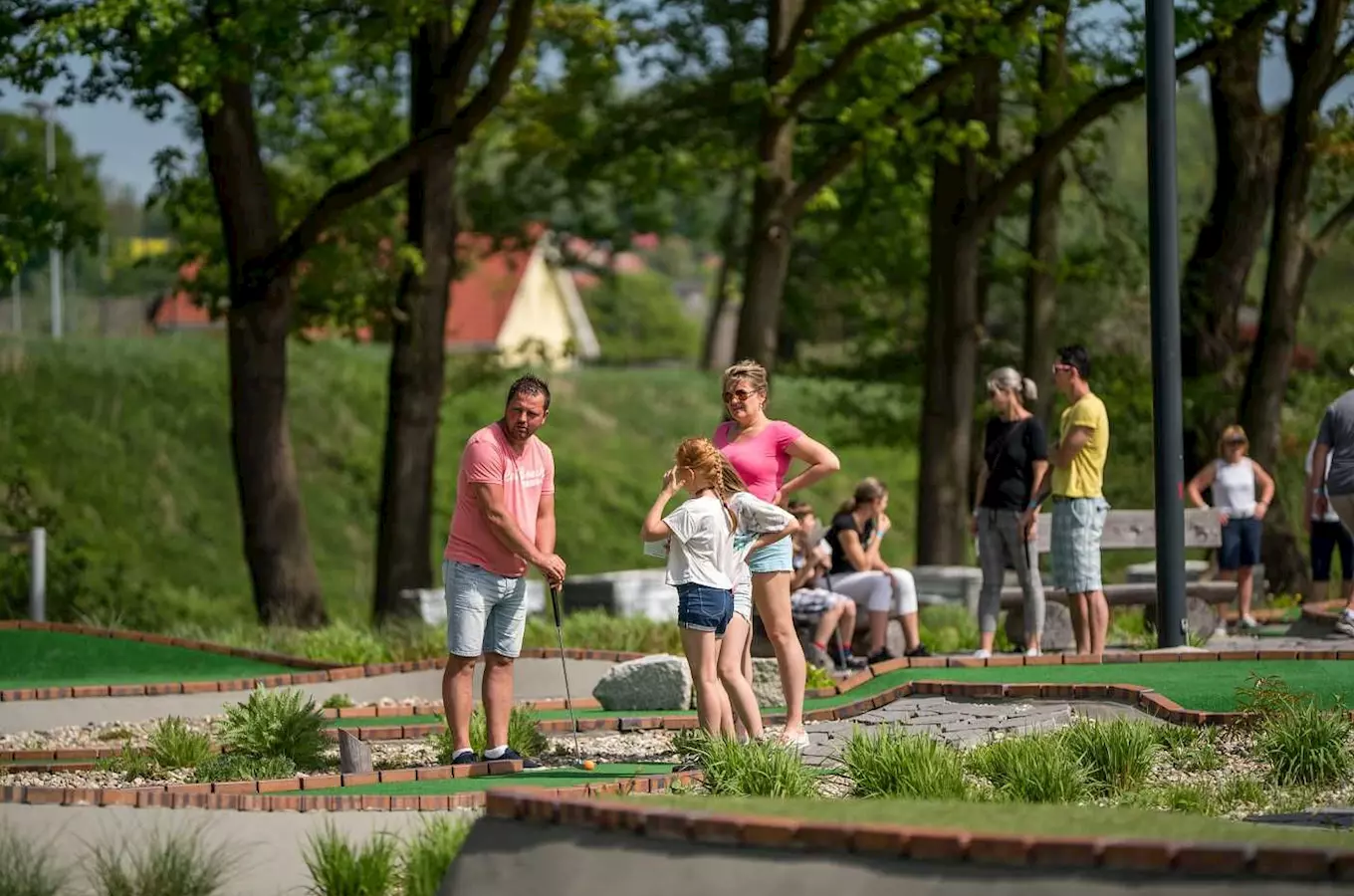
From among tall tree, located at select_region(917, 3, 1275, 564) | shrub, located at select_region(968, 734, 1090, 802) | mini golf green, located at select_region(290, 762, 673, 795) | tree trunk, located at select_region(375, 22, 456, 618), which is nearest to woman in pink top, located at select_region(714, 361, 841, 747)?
mini golf green, located at select_region(290, 762, 673, 795)

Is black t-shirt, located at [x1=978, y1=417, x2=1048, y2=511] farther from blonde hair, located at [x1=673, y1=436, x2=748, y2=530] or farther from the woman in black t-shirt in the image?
blonde hair, located at [x1=673, y1=436, x2=748, y2=530]

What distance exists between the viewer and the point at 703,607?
1012 cm

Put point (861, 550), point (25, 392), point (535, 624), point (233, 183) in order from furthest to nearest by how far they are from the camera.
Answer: point (25, 392)
point (233, 183)
point (535, 624)
point (861, 550)

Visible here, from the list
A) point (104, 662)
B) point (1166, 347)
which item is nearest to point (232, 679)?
point (104, 662)

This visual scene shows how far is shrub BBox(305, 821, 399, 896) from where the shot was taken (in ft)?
25.5

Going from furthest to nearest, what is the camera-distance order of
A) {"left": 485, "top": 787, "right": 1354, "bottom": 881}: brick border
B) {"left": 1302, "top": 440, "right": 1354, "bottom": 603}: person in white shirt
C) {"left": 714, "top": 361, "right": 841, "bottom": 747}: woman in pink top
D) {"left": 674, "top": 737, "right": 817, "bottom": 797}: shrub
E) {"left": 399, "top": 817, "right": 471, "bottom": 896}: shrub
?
{"left": 1302, "top": 440, "right": 1354, "bottom": 603}: person in white shirt, {"left": 714, "top": 361, "right": 841, "bottom": 747}: woman in pink top, {"left": 674, "top": 737, "right": 817, "bottom": 797}: shrub, {"left": 399, "top": 817, "right": 471, "bottom": 896}: shrub, {"left": 485, "top": 787, "right": 1354, "bottom": 881}: brick border

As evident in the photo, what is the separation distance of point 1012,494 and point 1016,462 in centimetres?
20

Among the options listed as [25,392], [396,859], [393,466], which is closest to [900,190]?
[393,466]

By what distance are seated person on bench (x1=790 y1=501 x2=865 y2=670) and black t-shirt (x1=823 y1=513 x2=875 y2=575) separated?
331 mm

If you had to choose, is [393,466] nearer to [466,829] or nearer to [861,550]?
[861,550]

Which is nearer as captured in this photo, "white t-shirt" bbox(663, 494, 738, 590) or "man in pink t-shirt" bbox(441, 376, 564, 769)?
"white t-shirt" bbox(663, 494, 738, 590)

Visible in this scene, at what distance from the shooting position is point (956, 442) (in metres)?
24.4

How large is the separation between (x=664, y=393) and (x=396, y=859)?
134ft

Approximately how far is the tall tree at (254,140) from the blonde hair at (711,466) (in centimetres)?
894
